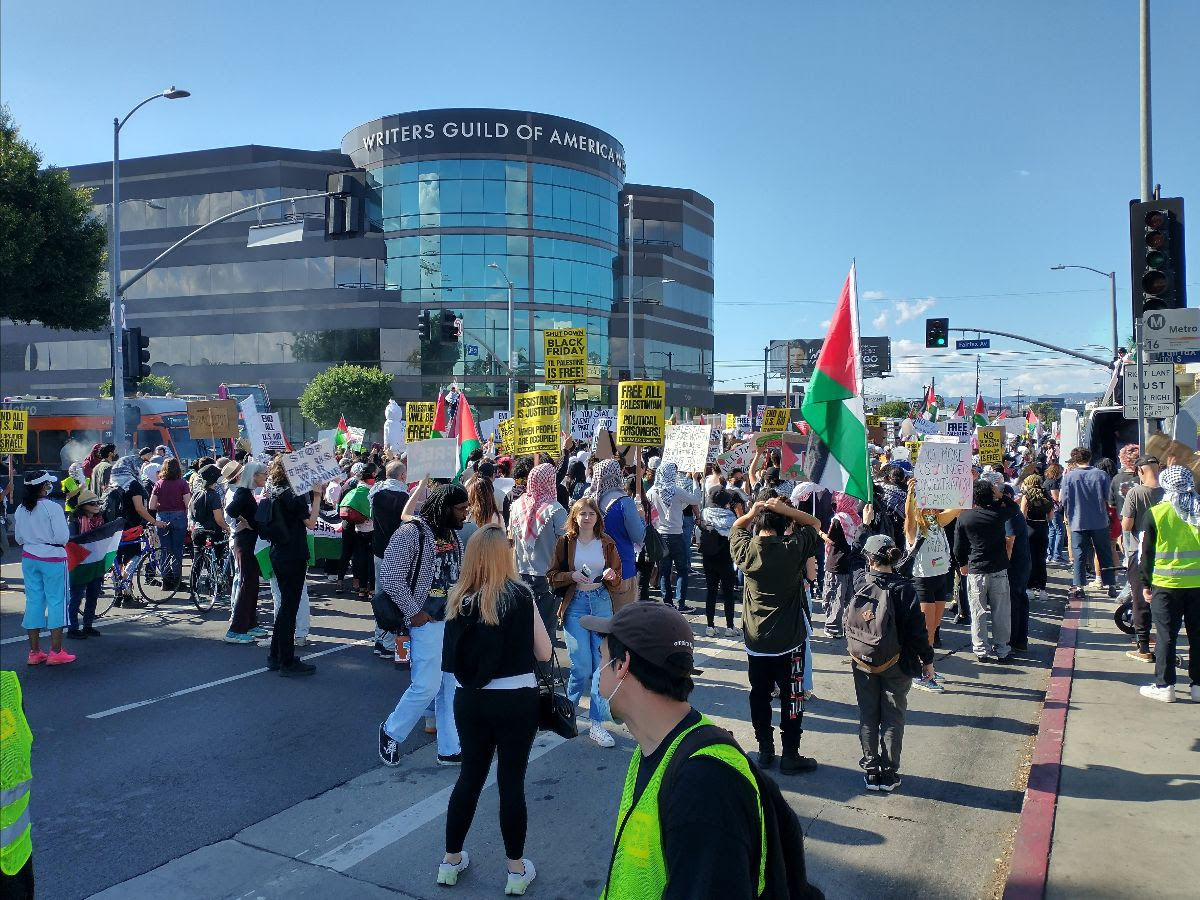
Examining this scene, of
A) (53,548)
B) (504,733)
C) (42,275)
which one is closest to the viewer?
(504,733)

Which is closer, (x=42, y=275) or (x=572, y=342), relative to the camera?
(x=572, y=342)

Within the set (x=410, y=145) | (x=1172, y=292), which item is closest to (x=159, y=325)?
(x=410, y=145)

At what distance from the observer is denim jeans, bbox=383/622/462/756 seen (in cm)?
590

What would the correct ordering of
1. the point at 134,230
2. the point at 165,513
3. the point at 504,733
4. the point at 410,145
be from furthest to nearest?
the point at 134,230 → the point at 410,145 → the point at 165,513 → the point at 504,733

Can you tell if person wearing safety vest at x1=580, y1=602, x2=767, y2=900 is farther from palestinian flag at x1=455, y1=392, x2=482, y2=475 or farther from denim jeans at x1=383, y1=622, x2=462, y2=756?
palestinian flag at x1=455, y1=392, x2=482, y2=475

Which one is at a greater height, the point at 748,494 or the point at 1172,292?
the point at 1172,292

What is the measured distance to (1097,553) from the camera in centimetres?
1252

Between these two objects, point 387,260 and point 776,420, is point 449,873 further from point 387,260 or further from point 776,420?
point 387,260

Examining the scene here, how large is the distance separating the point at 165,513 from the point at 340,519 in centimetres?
228

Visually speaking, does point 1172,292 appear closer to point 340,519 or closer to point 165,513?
point 340,519

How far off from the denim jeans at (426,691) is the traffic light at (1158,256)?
25.4 ft

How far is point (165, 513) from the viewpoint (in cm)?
1205

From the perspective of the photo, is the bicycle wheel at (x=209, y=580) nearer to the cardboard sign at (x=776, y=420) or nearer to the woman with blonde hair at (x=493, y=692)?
the woman with blonde hair at (x=493, y=692)

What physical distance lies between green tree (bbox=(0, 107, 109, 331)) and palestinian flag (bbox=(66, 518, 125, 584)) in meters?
14.8
